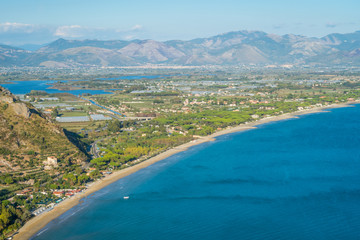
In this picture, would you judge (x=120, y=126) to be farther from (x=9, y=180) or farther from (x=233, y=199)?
(x=233, y=199)

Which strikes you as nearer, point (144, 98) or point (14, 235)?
point (14, 235)

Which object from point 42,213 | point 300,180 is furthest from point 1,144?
point 300,180

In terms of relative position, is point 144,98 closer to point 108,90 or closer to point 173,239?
point 108,90

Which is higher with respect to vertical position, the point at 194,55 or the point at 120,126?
the point at 194,55

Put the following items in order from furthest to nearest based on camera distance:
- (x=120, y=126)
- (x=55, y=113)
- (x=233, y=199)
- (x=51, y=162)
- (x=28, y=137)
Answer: (x=55, y=113), (x=120, y=126), (x=28, y=137), (x=51, y=162), (x=233, y=199)

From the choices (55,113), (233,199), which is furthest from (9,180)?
(55,113)

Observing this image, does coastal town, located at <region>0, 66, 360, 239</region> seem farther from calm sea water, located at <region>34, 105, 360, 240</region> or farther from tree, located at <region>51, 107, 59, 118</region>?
calm sea water, located at <region>34, 105, 360, 240</region>

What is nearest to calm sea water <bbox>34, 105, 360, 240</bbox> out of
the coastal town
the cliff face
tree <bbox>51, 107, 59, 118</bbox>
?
the coastal town

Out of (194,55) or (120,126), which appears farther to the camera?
(194,55)
